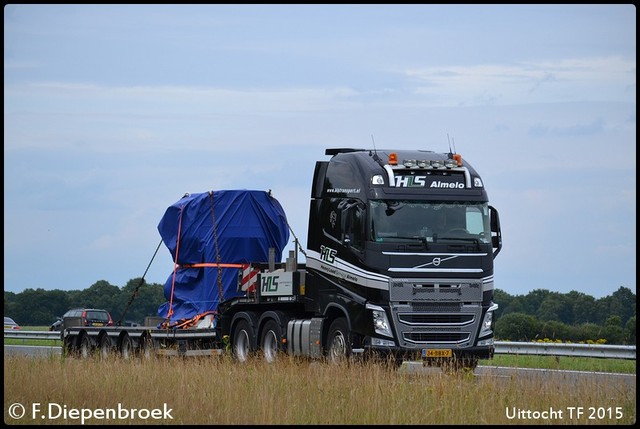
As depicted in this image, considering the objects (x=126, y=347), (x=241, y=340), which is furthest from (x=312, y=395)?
(x=126, y=347)

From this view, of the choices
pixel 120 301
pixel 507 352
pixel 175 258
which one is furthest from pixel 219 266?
pixel 120 301

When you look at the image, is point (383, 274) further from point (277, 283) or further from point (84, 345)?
point (84, 345)

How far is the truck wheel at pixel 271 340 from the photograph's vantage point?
23.3 meters

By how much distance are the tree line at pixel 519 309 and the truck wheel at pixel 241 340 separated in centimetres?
418

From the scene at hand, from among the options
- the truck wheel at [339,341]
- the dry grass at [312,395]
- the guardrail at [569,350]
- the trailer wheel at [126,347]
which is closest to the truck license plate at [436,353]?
the dry grass at [312,395]

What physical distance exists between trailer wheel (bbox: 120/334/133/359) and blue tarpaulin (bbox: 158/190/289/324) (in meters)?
1.14

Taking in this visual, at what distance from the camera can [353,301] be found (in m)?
20.8

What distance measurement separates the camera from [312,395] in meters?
15.6

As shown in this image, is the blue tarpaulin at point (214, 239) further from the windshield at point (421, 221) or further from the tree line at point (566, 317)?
the tree line at point (566, 317)

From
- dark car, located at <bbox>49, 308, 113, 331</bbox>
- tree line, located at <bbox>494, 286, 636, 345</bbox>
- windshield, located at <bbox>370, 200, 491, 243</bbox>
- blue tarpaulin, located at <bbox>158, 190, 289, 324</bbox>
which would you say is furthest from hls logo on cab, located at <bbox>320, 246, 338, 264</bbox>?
tree line, located at <bbox>494, 286, 636, 345</bbox>

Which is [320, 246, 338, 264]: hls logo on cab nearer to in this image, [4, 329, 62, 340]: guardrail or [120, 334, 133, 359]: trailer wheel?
[120, 334, 133, 359]: trailer wheel

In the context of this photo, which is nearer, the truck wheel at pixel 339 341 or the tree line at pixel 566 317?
the truck wheel at pixel 339 341

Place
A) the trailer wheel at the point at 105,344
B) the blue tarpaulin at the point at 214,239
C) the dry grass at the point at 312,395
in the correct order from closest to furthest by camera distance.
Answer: the dry grass at the point at 312,395 < the blue tarpaulin at the point at 214,239 < the trailer wheel at the point at 105,344

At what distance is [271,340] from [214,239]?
3.26 m
